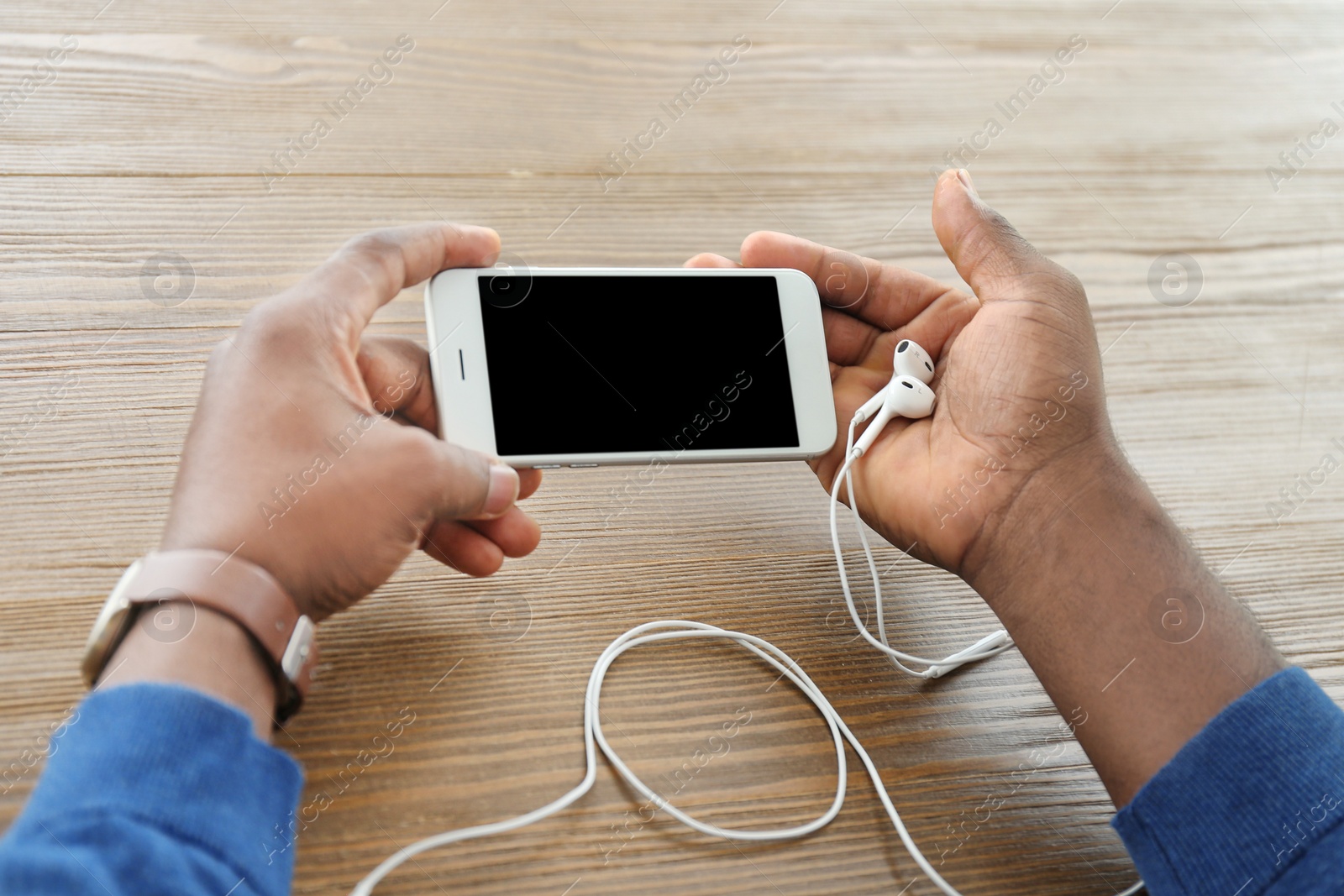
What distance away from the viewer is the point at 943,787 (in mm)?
633

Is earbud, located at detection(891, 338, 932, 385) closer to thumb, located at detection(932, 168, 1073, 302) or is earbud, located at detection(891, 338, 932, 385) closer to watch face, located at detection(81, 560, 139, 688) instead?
thumb, located at detection(932, 168, 1073, 302)

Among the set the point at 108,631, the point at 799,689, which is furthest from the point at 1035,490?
the point at 108,631

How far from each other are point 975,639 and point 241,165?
2.42ft

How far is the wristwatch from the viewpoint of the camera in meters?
0.50

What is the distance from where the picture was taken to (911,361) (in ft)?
2.49

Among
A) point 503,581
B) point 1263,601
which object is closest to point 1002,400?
point 1263,601

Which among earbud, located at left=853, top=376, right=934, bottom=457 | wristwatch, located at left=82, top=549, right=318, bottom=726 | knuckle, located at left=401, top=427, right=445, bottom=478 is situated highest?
earbud, located at left=853, top=376, right=934, bottom=457

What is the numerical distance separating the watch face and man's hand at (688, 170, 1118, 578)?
1.62ft

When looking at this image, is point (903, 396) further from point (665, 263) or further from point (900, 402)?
point (665, 263)

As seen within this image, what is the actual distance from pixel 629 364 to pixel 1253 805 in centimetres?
49

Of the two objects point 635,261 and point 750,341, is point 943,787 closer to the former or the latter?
point 750,341

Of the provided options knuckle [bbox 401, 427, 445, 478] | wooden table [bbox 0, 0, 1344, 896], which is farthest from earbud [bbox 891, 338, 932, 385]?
knuckle [bbox 401, 427, 445, 478]

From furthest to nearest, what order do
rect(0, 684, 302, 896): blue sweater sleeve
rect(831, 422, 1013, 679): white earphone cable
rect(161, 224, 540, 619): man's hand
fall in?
rect(831, 422, 1013, 679): white earphone cable
rect(161, 224, 540, 619): man's hand
rect(0, 684, 302, 896): blue sweater sleeve

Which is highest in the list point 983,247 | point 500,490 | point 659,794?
point 983,247
